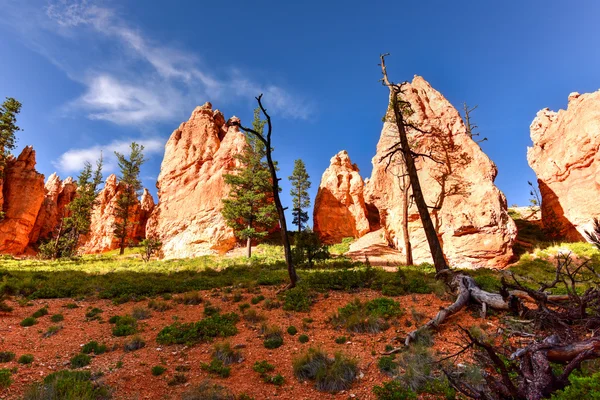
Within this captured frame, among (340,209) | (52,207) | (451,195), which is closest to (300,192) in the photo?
(340,209)

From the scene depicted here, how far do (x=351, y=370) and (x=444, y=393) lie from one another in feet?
5.71

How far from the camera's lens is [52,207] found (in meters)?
55.3

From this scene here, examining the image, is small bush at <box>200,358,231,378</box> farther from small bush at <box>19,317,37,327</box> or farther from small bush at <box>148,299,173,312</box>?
small bush at <box>19,317,37,327</box>

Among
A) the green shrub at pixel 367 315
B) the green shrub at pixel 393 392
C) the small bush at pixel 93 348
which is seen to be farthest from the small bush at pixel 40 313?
the green shrub at pixel 393 392

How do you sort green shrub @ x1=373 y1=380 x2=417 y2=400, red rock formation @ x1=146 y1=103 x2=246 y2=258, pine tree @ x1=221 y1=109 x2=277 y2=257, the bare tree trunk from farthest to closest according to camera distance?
red rock formation @ x1=146 y1=103 x2=246 y2=258 → pine tree @ x1=221 y1=109 x2=277 y2=257 → the bare tree trunk → green shrub @ x1=373 y1=380 x2=417 y2=400

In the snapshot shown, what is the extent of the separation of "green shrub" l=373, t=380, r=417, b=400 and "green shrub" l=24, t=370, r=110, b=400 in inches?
190

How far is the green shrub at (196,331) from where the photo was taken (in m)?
8.16

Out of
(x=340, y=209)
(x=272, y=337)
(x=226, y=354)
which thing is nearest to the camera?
(x=226, y=354)

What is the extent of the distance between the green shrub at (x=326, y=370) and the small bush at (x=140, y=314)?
7.14 meters

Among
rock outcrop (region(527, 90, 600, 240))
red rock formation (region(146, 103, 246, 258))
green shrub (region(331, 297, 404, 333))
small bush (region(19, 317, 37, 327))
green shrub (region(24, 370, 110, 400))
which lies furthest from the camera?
red rock formation (region(146, 103, 246, 258))

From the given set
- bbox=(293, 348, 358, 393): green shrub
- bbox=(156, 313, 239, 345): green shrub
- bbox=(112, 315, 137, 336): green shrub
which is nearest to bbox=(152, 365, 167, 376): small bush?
bbox=(156, 313, 239, 345): green shrub

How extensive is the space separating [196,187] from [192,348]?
3674 cm

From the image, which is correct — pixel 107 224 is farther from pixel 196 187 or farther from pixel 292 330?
pixel 292 330

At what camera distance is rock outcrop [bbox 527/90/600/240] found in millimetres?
25683
